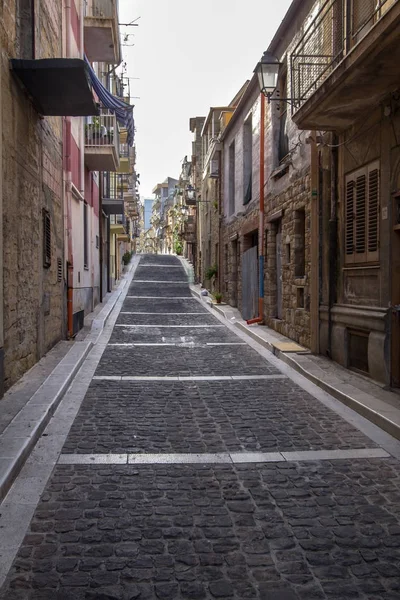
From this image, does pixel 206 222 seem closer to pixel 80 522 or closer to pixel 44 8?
pixel 44 8

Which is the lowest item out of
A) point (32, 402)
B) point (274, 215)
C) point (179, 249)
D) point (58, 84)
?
point (32, 402)

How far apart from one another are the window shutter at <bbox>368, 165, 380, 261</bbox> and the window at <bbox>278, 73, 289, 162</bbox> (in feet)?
16.2

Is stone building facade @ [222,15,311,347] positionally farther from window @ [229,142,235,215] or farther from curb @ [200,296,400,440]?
curb @ [200,296,400,440]

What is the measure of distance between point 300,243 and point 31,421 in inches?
297

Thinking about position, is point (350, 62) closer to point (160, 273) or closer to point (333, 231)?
point (333, 231)

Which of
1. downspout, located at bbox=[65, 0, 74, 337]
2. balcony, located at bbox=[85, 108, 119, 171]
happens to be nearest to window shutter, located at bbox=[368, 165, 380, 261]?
downspout, located at bbox=[65, 0, 74, 337]

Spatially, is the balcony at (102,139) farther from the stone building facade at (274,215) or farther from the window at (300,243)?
the window at (300,243)

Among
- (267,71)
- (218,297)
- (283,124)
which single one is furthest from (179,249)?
(267,71)

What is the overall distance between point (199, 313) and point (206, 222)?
1112cm

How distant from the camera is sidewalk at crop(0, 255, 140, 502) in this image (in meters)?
4.38

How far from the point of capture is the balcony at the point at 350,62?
18.8 ft

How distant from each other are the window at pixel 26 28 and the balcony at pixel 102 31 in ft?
23.1

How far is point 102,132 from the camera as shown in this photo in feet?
50.6

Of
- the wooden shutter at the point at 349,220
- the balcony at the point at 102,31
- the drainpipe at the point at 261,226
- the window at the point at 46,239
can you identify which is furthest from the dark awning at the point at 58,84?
the balcony at the point at 102,31
